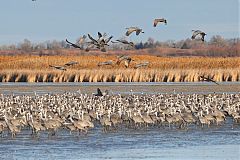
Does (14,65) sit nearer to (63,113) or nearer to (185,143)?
(63,113)

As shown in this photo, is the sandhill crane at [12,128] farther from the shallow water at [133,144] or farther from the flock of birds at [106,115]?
the shallow water at [133,144]

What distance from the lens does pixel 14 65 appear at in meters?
45.7

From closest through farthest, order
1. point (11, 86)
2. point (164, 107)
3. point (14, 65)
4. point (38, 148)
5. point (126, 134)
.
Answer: point (38, 148) < point (126, 134) < point (164, 107) < point (11, 86) < point (14, 65)

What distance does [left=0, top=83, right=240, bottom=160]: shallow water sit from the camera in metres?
14.2

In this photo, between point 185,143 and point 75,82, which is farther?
point 75,82

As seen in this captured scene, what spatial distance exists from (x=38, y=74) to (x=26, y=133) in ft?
76.5

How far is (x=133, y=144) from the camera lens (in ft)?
51.7

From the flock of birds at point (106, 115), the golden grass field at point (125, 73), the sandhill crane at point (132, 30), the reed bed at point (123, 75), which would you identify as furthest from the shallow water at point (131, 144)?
the golden grass field at point (125, 73)

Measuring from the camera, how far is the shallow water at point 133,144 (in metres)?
14.2

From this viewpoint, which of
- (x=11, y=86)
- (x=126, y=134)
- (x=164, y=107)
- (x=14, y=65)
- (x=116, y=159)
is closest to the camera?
(x=116, y=159)

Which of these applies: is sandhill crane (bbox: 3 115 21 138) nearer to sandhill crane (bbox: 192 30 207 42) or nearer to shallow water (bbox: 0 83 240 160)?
shallow water (bbox: 0 83 240 160)

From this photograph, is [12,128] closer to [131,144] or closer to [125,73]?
[131,144]

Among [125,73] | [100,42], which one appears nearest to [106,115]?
[100,42]

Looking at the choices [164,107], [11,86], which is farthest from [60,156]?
[11,86]
